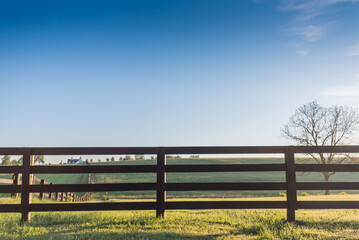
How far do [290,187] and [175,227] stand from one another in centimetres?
304

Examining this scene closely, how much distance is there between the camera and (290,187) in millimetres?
7559

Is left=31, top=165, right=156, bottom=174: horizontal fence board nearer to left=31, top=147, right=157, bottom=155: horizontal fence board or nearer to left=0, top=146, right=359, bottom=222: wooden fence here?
left=0, top=146, right=359, bottom=222: wooden fence

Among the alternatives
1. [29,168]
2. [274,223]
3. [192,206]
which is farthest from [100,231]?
[274,223]

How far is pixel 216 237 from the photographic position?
19.5 feet

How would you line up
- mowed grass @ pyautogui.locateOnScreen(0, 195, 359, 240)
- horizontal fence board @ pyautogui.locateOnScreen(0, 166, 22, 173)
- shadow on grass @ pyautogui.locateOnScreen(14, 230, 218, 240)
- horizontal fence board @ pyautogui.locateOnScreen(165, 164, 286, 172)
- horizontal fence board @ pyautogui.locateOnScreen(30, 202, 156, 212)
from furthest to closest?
horizontal fence board @ pyautogui.locateOnScreen(0, 166, 22, 173) < horizontal fence board @ pyautogui.locateOnScreen(165, 164, 286, 172) < horizontal fence board @ pyautogui.locateOnScreen(30, 202, 156, 212) < mowed grass @ pyautogui.locateOnScreen(0, 195, 359, 240) < shadow on grass @ pyautogui.locateOnScreen(14, 230, 218, 240)

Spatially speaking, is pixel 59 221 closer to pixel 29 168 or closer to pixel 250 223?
pixel 29 168

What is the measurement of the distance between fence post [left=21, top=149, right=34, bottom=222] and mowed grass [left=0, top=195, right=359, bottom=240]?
0.23 metres

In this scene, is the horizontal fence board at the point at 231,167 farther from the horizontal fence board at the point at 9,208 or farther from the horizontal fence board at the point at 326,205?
the horizontal fence board at the point at 9,208

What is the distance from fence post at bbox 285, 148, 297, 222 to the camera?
24.5ft

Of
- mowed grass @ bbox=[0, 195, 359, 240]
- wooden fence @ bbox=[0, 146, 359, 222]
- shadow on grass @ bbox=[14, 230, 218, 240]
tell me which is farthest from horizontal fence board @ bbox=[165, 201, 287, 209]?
shadow on grass @ bbox=[14, 230, 218, 240]

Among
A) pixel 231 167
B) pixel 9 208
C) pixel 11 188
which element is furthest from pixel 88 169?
pixel 231 167

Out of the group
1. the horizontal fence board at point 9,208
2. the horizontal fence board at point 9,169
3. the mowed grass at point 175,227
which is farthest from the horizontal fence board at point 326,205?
the horizontal fence board at point 9,169

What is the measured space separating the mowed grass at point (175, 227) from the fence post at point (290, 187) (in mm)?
252

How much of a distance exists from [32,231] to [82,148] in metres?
2.14
